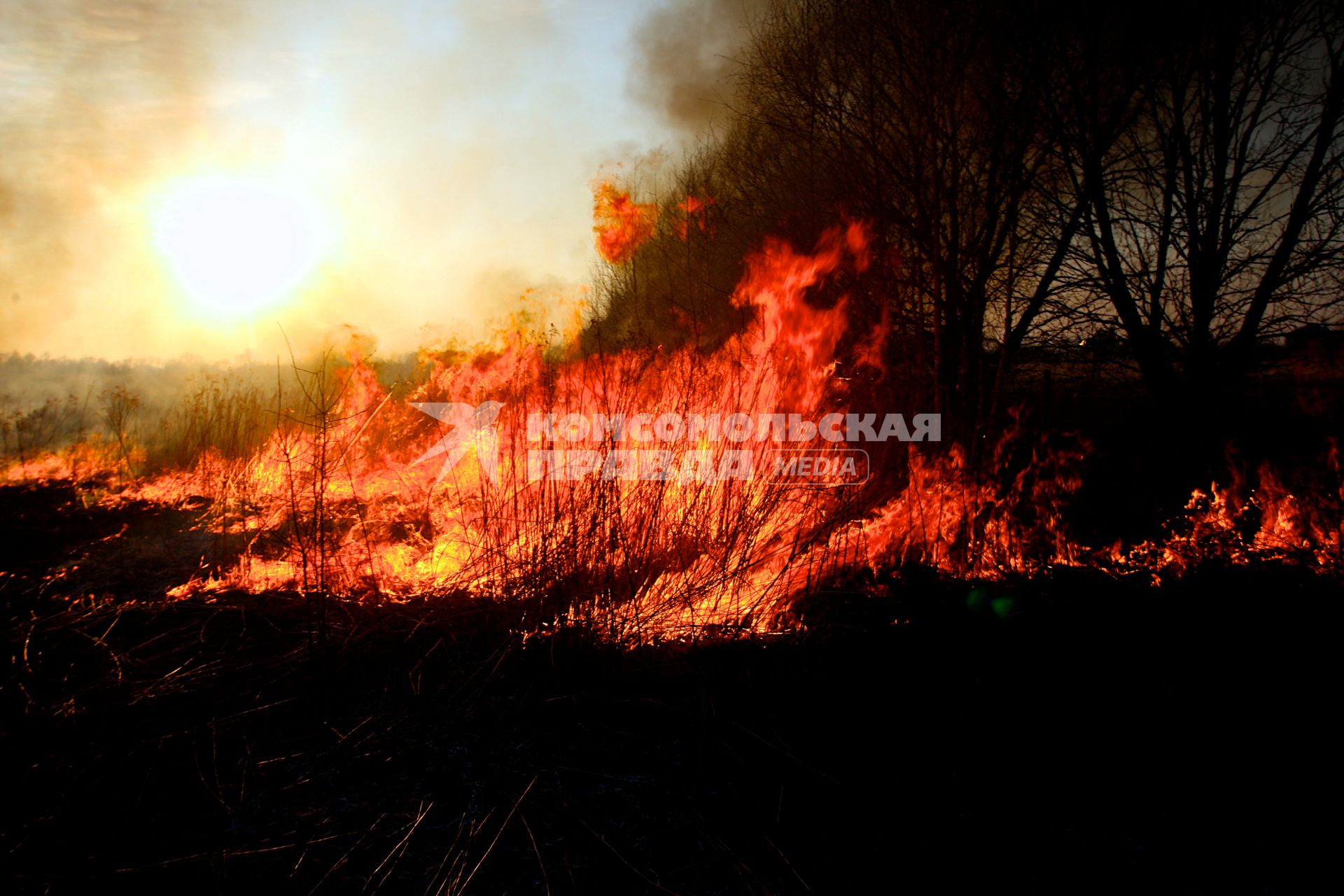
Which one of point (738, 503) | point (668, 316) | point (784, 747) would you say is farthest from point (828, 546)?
point (668, 316)

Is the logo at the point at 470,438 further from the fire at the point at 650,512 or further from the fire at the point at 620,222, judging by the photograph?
the fire at the point at 620,222

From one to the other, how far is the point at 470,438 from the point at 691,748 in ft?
12.4

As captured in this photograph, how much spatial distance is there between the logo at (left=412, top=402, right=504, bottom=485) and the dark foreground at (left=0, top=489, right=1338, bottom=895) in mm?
1118

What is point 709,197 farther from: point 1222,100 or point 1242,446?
point 1242,446

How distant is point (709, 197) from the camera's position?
11.9 metres

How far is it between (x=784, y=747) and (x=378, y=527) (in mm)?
4318

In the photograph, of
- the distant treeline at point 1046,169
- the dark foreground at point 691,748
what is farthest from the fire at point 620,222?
the dark foreground at point 691,748

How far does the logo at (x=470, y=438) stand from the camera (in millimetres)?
4684

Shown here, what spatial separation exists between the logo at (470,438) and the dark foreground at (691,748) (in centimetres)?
112

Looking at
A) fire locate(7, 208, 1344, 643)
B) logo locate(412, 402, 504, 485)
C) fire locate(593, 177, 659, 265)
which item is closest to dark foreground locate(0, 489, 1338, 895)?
fire locate(7, 208, 1344, 643)

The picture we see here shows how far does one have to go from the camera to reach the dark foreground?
7.42 ft

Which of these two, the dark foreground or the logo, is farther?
the logo

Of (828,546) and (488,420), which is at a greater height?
(488,420)

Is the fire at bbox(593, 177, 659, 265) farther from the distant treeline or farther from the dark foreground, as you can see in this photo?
the dark foreground
